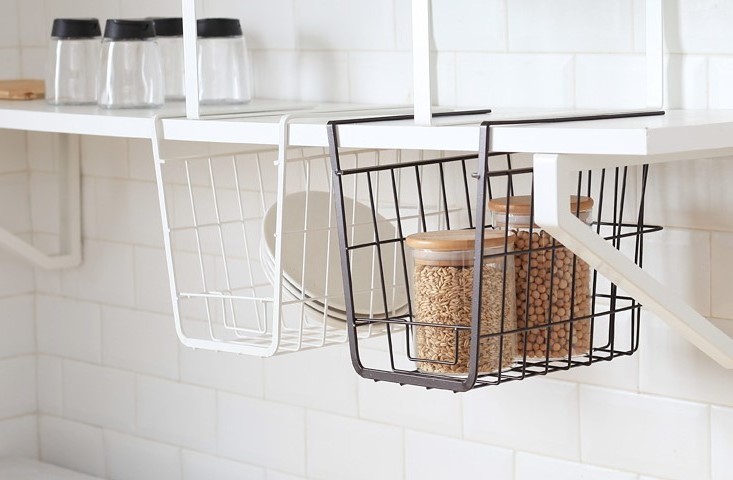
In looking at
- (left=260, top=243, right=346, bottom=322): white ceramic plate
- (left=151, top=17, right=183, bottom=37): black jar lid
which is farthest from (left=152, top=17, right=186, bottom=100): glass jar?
(left=260, top=243, right=346, bottom=322): white ceramic plate

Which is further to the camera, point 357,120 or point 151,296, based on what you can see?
point 151,296

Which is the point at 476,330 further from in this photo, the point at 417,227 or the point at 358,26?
the point at 358,26

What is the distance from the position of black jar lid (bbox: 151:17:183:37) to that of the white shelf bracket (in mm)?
389

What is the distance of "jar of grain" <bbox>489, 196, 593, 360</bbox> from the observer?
107cm

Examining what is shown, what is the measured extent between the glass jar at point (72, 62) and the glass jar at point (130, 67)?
0.09 m

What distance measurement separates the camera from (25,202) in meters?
2.04

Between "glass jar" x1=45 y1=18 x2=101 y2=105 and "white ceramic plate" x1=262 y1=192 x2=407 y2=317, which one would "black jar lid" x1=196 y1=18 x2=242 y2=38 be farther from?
"white ceramic plate" x1=262 y1=192 x2=407 y2=317

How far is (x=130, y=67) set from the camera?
1.51 metres

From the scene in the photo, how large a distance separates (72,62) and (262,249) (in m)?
0.51

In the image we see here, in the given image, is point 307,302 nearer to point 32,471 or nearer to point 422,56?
point 422,56

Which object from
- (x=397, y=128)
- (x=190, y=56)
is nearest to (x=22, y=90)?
(x=190, y=56)

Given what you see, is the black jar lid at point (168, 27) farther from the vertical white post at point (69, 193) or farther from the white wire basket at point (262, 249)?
the vertical white post at point (69, 193)

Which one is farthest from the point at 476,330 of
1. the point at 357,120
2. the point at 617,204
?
the point at 617,204

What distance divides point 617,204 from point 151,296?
873 millimetres
